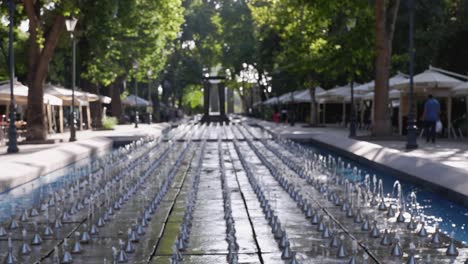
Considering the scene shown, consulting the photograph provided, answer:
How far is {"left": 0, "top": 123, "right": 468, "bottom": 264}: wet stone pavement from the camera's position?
23.6 ft

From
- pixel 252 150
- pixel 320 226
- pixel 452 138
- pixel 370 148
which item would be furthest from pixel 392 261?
pixel 452 138

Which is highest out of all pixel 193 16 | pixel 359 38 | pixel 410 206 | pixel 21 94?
pixel 193 16

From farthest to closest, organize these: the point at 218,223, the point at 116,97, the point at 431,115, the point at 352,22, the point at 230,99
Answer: the point at 230,99, the point at 116,97, the point at 352,22, the point at 431,115, the point at 218,223

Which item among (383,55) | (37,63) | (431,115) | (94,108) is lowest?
(431,115)

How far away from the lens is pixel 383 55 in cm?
2564

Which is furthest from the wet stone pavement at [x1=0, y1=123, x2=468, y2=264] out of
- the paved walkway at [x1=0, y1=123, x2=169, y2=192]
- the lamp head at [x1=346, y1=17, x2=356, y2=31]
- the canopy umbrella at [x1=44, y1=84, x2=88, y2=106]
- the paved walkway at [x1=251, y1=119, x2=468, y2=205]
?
the canopy umbrella at [x1=44, y1=84, x2=88, y2=106]

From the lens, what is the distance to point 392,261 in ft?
22.5

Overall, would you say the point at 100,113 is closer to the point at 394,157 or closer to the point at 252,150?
the point at 252,150

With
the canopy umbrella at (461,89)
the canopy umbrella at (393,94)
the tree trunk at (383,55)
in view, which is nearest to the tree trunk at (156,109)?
the canopy umbrella at (393,94)

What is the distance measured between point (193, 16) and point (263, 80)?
1020 centimetres

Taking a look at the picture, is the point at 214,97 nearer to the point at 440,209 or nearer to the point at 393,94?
the point at 393,94

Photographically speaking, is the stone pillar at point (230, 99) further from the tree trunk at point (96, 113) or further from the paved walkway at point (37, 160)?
the paved walkway at point (37, 160)

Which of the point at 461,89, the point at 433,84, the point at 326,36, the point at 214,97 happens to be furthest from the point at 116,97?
the point at 214,97

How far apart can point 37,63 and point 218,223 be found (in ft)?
58.6
